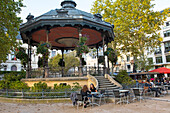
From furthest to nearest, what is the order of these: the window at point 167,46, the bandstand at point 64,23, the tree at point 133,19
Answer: the window at point 167,46, the tree at point 133,19, the bandstand at point 64,23

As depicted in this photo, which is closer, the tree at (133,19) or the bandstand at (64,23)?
the bandstand at (64,23)

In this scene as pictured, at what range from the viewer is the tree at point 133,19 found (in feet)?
74.8

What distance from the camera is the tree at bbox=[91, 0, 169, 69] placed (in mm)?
22797

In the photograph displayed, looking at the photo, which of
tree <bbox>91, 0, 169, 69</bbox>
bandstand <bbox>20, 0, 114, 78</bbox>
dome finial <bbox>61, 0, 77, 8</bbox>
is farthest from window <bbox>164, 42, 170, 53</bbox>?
dome finial <bbox>61, 0, 77, 8</bbox>

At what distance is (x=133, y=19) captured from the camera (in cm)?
2323

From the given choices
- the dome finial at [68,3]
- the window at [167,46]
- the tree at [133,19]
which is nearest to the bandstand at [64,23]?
the dome finial at [68,3]

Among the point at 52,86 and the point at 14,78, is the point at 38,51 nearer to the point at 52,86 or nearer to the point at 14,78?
the point at 52,86

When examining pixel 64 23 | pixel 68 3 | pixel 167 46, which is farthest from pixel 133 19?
pixel 167 46

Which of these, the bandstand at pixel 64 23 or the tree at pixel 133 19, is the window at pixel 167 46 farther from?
the bandstand at pixel 64 23

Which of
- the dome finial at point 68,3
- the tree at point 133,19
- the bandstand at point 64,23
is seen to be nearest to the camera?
the bandstand at point 64,23

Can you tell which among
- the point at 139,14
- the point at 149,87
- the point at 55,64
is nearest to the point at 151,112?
the point at 149,87

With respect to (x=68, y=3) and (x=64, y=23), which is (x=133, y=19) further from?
(x=64, y=23)

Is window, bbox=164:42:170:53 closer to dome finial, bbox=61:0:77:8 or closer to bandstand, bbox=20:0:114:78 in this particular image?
bandstand, bbox=20:0:114:78

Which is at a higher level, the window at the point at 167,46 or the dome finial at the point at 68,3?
the dome finial at the point at 68,3
